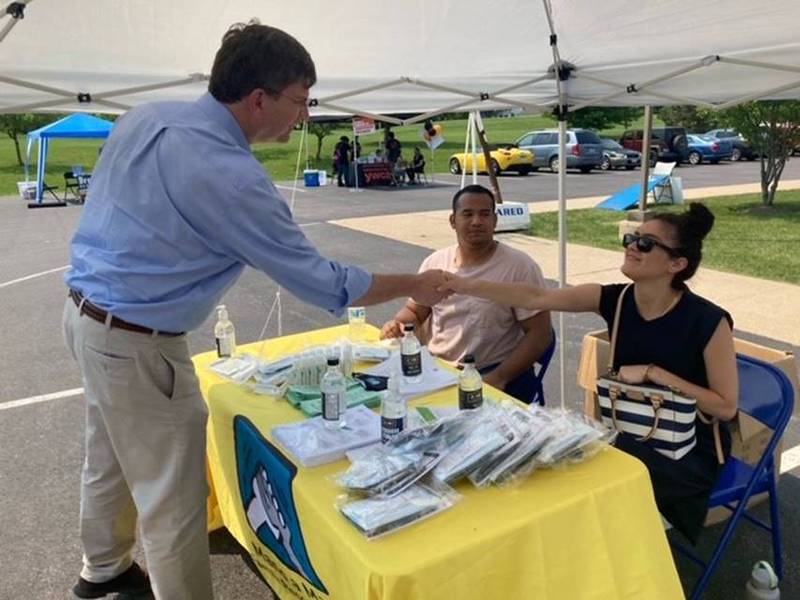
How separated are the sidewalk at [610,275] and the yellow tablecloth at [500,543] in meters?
4.24

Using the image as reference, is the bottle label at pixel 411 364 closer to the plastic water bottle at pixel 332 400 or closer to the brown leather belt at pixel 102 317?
the plastic water bottle at pixel 332 400

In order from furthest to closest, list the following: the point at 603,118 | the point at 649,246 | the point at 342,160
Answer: the point at 603,118 < the point at 342,160 < the point at 649,246

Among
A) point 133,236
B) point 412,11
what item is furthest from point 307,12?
point 133,236

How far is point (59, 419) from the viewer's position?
179 inches

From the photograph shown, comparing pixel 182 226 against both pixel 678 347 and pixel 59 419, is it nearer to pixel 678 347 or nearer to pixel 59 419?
pixel 678 347

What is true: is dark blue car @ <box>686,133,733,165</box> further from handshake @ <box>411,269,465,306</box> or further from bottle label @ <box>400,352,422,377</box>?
bottle label @ <box>400,352,422,377</box>

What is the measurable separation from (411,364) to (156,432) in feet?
3.27

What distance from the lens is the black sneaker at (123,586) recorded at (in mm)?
2686

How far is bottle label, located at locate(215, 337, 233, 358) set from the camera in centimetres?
312

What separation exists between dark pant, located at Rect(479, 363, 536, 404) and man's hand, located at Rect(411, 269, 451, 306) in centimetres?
66

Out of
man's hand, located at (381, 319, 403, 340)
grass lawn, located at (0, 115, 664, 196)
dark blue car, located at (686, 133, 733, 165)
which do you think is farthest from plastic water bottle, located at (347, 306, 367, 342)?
dark blue car, located at (686, 133, 733, 165)

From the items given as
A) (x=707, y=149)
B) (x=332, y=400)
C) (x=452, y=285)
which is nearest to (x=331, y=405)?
(x=332, y=400)

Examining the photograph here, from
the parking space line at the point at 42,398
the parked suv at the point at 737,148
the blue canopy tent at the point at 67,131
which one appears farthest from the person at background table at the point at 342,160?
the parking space line at the point at 42,398

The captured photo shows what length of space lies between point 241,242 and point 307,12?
1832 millimetres
